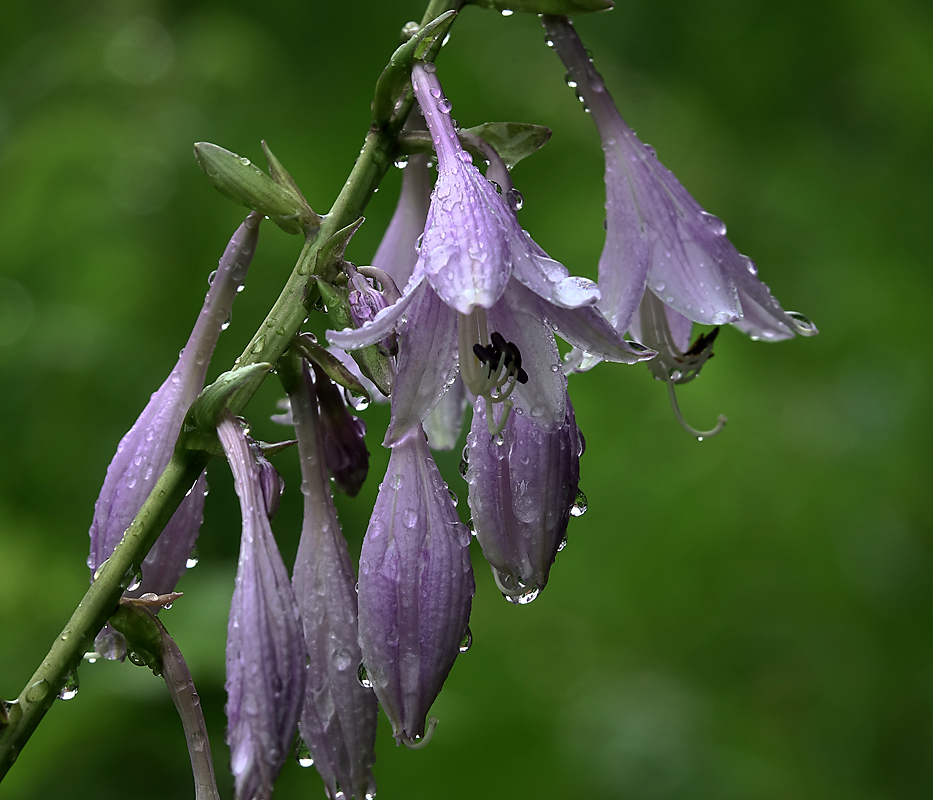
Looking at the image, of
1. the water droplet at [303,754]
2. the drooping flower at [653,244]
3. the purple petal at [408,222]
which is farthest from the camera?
the purple petal at [408,222]

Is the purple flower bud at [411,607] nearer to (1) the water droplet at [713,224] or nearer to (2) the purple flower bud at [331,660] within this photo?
(2) the purple flower bud at [331,660]

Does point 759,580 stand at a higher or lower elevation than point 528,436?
lower

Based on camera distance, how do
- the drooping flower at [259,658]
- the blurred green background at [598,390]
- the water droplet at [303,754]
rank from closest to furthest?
the drooping flower at [259,658] → the water droplet at [303,754] → the blurred green background at [598,390]

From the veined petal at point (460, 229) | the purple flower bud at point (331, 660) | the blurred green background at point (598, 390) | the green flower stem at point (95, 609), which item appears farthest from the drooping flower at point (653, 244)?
the blurred green background at point (598, 390)

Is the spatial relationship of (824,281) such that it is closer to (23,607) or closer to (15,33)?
(23,607)

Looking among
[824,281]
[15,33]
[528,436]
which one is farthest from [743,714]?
[15,33]
